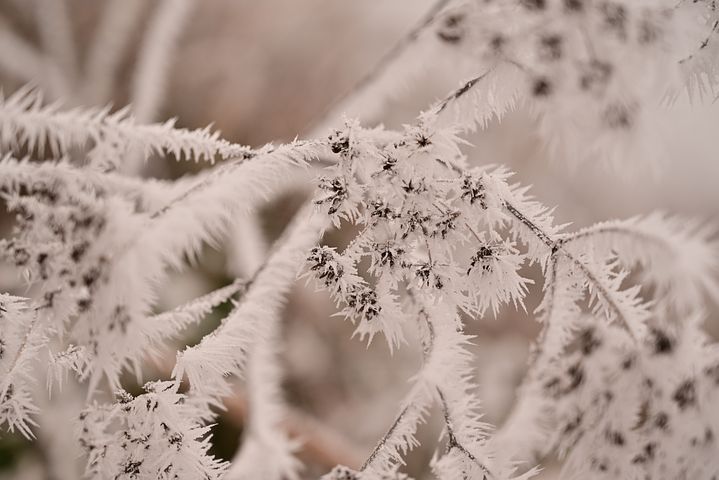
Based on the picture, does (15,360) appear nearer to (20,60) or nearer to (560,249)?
(560,249)

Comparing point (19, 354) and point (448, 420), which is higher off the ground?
point (448, 420)

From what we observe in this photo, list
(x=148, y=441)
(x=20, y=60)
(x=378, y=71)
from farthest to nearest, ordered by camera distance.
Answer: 1. (x=20, y=60)
2. (x=378, y=71)
3. (x=148, y=441)

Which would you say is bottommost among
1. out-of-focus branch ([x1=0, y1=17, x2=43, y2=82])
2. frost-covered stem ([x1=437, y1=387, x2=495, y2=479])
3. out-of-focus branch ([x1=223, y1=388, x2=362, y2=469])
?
out-of-focus branch ([x1=223, y1=388, x2=362, y2=469])

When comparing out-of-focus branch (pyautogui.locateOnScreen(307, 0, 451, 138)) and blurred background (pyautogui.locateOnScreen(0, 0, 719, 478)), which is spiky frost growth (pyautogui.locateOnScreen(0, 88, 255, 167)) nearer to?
out-of-focus branch (pyautogui.locateOnScreen(307, 0, 451, 138))

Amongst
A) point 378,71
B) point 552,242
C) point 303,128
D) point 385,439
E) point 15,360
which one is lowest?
point 15,360

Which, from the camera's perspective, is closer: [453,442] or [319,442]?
[453,442]

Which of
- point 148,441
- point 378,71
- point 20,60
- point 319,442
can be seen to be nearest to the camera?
point 148,441

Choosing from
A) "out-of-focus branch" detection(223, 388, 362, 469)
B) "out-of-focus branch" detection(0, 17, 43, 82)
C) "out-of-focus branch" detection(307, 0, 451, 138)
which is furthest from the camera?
"out-of-focus branch" detection(0, 17, 43, 82)

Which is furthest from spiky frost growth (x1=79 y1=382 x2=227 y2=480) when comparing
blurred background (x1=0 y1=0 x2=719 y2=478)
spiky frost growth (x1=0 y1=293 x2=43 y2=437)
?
blurred background (x1=0 y1=0 x2=719 y2=478)

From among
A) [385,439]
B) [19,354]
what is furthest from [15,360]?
[385,439]
